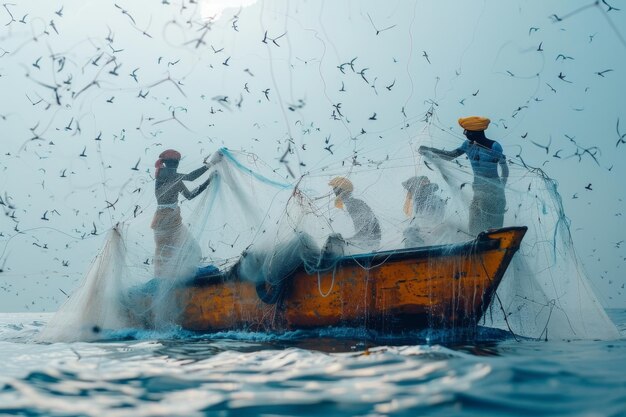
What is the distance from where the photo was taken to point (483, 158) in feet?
22.3

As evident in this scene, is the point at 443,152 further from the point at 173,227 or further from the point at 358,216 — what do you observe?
the point at 173,227

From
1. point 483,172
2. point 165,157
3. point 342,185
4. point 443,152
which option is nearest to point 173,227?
point 165,157

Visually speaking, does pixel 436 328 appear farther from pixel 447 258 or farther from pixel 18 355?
pixel 18 355

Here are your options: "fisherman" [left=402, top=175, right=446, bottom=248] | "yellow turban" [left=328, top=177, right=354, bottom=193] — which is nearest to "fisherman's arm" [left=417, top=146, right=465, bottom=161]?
"fisherman" [left=402, top=175, right=446, bottom=248]

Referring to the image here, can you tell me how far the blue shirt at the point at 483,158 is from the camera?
6711mm

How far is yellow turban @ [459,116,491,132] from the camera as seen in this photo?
23.1 feet

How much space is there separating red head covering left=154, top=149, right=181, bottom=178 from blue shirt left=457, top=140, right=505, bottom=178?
4376 millimetres

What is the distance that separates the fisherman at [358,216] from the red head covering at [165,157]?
2.76 m

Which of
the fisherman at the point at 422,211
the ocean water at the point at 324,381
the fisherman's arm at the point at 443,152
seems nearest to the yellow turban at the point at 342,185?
the fisherman at the point at 422,211

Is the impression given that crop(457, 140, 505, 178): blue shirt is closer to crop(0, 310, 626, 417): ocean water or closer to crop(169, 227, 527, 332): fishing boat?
crop(169, 227, 527, 332): fishing boat

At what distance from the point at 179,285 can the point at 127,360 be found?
281 cm

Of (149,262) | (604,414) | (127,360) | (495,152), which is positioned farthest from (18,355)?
(495,152)

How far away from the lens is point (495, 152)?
6.81m

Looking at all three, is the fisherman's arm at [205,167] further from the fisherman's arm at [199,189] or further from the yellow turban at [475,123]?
the yellow turban at [475,123]
